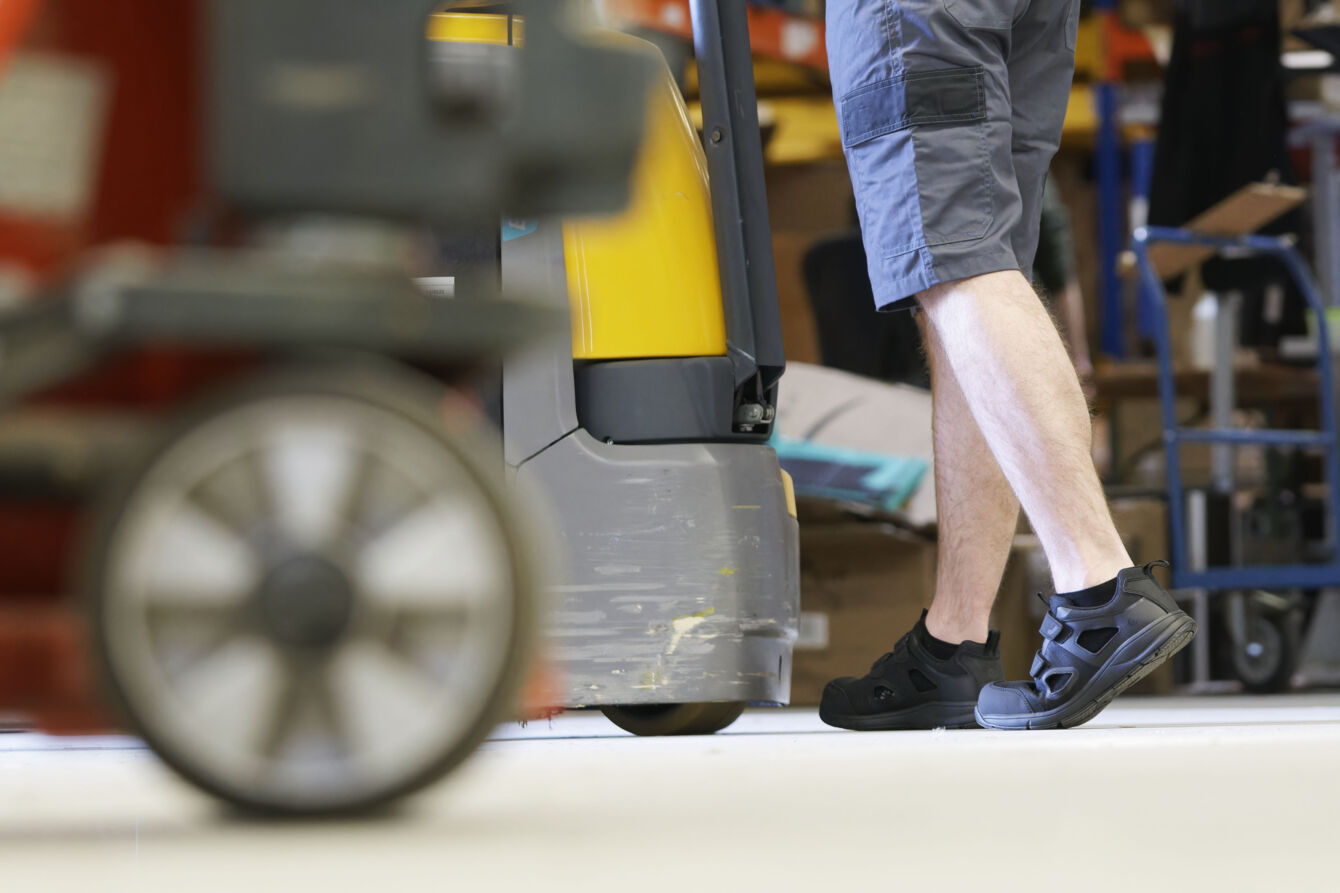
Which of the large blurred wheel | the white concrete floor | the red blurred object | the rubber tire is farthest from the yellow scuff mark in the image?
the rubber tire

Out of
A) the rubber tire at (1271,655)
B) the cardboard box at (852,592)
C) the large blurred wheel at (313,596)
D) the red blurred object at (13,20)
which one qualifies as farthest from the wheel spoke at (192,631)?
the rubber tire at (1271,655)

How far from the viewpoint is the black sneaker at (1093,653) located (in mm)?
1520

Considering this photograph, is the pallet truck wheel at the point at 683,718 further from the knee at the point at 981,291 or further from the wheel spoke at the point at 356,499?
the wheel spoke at the point at 356,499

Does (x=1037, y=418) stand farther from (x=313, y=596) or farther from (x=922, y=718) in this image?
(x=313, y=596)

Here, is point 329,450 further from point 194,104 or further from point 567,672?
point 567,672

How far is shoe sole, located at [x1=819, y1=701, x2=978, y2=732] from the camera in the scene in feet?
5.74

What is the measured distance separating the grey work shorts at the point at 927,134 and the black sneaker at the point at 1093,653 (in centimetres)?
32

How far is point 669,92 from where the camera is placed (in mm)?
1628

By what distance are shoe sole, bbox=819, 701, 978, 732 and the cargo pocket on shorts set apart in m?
0.47

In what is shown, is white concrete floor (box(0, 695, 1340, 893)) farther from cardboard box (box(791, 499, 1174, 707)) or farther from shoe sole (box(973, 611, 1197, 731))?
cardboard box (box(791, 499, 1174, 707))

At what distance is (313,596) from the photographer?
71cm

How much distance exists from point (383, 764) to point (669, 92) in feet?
3.33

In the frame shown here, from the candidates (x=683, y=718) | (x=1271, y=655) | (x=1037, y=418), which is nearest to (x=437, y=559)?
(x=1037, y=418)

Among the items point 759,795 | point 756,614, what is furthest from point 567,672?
point 759,795
